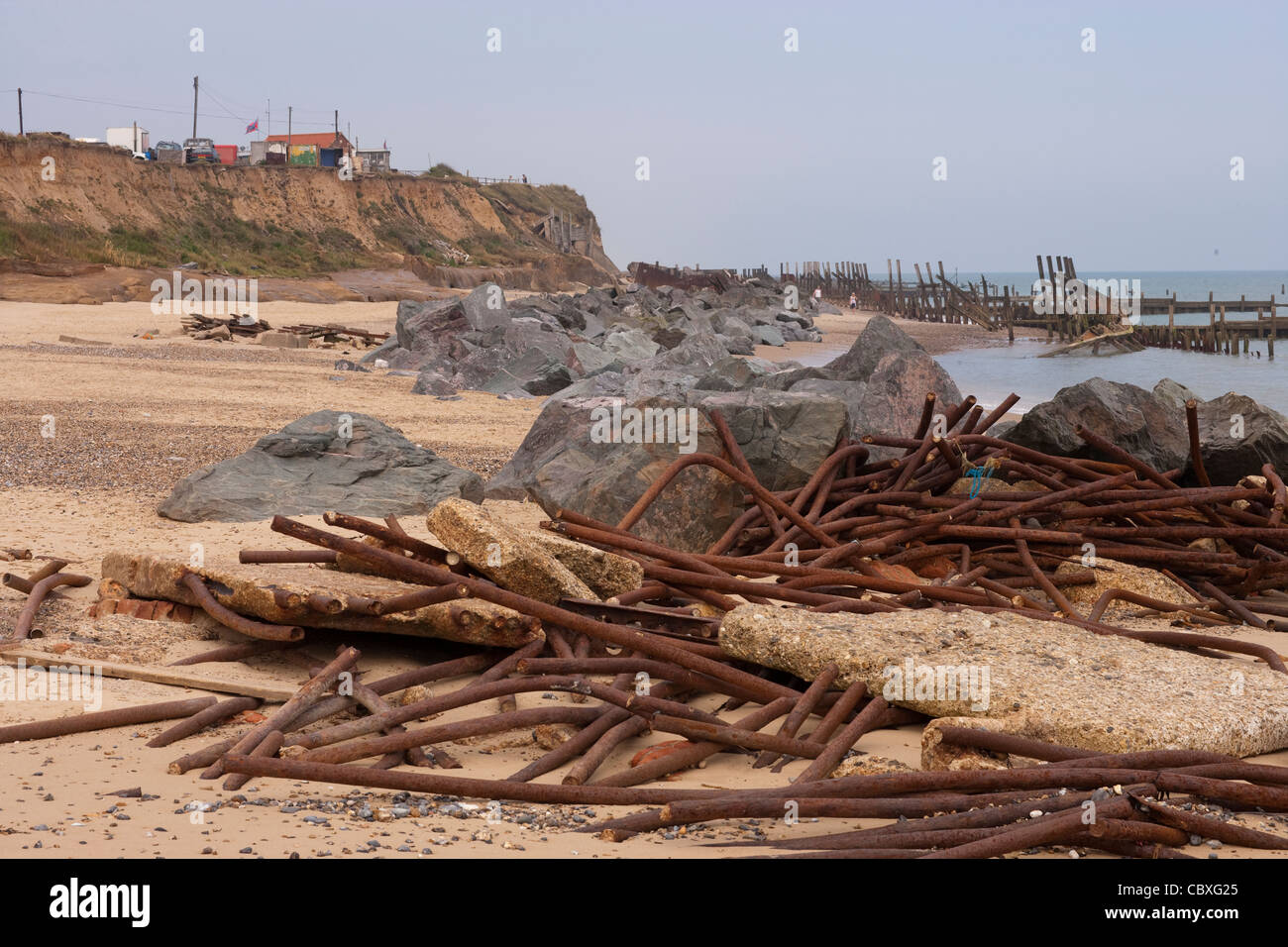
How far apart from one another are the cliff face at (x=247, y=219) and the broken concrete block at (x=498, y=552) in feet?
124

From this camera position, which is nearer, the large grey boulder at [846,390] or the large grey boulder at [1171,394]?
the large grey boulder at [1171,394]

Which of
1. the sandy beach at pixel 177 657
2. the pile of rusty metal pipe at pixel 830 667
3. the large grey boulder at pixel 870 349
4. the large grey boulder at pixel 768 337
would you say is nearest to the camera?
the sandy beach at pixel 177 657

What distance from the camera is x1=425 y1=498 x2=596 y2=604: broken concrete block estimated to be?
4426 millimetres

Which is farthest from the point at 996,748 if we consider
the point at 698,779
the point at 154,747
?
the point at 154,747

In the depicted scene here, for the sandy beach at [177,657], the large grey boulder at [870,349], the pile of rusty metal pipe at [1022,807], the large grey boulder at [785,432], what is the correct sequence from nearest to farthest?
the pile of rusty metal pipe at [1022,807], the sandy beach at [177,657], the large grey boulder at [785,432], the large grey boulder at [870,349]

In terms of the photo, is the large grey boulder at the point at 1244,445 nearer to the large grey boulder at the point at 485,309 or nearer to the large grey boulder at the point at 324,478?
the large grey boulder at the point at 324,478

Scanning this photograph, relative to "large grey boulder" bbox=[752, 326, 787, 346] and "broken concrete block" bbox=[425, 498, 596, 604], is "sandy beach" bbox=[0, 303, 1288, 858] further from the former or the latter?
"large grey boulder" bbox=[752, 326, 787, 346]

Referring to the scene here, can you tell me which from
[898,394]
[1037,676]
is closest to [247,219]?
[898,394]

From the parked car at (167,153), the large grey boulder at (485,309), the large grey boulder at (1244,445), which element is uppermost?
the parked car at (167,153)

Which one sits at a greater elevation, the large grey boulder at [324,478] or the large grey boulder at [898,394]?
the large grey boulder at [898,394]

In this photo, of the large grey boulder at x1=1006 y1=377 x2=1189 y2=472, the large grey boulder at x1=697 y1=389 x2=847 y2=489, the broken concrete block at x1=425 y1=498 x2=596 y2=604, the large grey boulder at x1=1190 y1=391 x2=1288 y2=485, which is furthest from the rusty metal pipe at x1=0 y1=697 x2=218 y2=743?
the large grey boulder at x1=1190 y1=391 x2=1288 y2=485

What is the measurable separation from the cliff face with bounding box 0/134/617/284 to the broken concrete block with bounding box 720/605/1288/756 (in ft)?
127

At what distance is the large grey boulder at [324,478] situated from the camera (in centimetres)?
732

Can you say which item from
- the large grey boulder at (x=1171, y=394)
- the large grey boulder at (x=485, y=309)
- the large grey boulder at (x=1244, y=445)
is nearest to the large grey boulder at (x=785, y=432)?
the large grey boulder at (x=1244, y=445)
